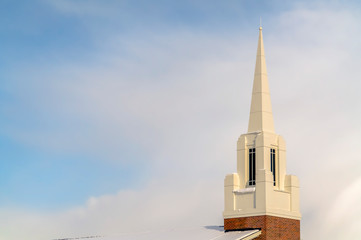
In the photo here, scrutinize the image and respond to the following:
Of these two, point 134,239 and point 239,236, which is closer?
point 239,236

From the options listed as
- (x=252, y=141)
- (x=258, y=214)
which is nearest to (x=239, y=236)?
(x=258, y=214)

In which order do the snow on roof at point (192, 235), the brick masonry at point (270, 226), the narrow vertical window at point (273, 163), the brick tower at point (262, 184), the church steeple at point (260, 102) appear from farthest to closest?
the church steeple at point (260, 102) → the narrow vertical window at point (273, 163) → the brick tower at point (262, 184) → the brick masonry at point (270, 226) → the snow on roof at point (192, 235)

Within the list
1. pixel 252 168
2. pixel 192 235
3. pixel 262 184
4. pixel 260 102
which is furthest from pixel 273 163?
pixel 192 235

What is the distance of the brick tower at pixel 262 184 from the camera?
231ft

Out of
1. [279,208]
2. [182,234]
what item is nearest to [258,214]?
[279,208]

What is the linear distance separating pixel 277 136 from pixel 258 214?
19.0 feet

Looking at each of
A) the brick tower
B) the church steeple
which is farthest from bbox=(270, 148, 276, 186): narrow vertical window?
the church steeple

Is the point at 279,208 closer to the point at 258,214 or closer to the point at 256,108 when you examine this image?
the point at 258,214

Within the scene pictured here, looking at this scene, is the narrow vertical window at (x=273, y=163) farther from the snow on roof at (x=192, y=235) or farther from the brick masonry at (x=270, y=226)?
the snow on roof at (x=192, y=235)

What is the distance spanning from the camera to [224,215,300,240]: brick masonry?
69.8 m

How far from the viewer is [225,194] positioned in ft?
238

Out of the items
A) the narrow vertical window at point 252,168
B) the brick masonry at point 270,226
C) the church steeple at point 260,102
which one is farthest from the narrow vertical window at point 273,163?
the brick masonry at point 270,226

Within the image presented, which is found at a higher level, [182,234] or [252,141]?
[252,141]

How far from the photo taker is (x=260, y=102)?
241 ft
